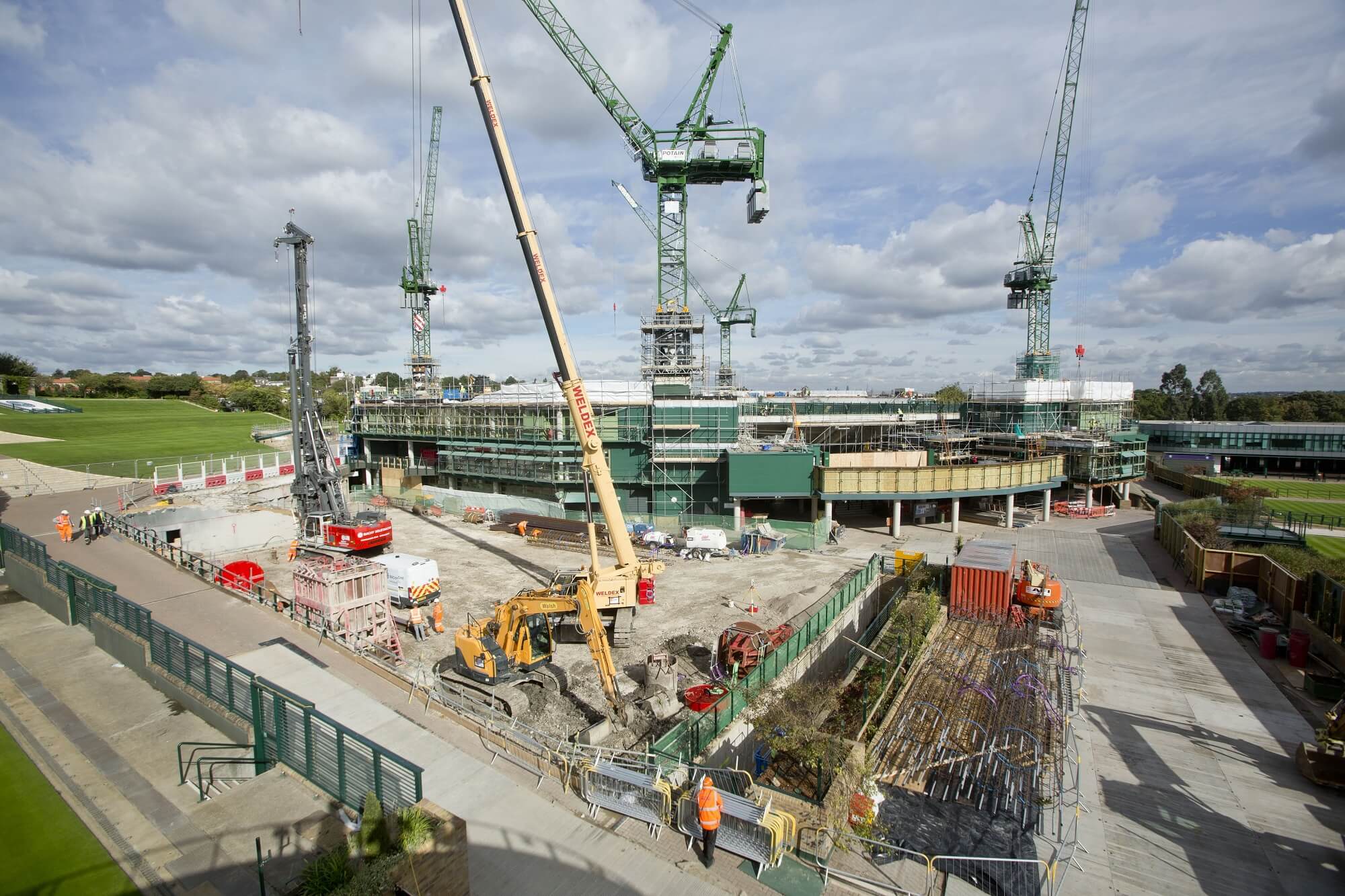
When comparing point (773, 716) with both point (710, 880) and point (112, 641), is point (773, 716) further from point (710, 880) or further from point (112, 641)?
point (112, 641)

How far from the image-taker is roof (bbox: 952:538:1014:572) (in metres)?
22.8

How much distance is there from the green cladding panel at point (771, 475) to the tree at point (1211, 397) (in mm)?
120086

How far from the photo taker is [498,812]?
9.87 m

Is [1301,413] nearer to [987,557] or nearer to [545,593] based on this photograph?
[987,557]

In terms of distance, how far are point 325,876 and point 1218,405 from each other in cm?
15159

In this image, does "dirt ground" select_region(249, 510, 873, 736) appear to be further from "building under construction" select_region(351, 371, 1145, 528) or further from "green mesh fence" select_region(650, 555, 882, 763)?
"building under construction" select_region(351, 371, 1145, 528)

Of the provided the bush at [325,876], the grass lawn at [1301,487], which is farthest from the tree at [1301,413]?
the bush at [325,876]

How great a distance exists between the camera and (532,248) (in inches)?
810

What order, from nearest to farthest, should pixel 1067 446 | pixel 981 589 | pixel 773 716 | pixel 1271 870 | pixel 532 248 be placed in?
pixel 1271 870 → pixel 773 716 → pixel 532 248 → pixel 981 589 → pixel 1067 446

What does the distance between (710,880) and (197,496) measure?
4937 centimetres

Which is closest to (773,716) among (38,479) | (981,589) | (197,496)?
(981,589)

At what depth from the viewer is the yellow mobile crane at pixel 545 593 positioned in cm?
1705

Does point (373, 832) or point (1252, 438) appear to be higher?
point (1252, 438)

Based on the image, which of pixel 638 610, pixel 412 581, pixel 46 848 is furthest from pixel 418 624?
pixel 46 848
